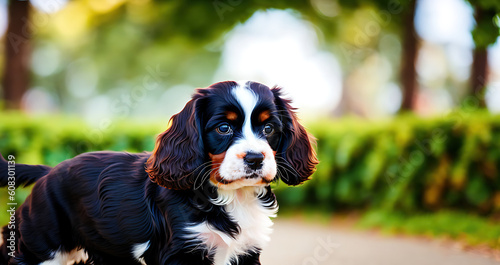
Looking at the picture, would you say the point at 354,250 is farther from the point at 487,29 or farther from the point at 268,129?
the point at 268,129

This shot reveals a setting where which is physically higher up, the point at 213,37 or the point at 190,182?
the point at 213,37

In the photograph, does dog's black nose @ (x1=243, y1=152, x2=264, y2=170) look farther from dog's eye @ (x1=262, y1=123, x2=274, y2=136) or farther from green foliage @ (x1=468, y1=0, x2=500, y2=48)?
green foliage @ (x1=468, y1=0, x2=500, y2=48)

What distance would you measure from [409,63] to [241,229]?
921 centimetres

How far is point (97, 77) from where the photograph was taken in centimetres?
2892

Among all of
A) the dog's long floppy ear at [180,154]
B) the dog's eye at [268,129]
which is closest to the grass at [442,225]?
the dog's eye at [268,129]

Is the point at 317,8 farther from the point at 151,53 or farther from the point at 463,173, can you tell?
the point at 151,53

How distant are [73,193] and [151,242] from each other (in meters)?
0.68

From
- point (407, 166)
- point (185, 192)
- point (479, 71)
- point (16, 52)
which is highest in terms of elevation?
point (479, 71)

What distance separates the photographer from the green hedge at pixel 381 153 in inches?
297

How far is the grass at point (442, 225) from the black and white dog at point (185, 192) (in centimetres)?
477

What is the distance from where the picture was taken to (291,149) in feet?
10.9

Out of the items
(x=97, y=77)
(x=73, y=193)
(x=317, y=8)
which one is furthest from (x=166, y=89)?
(x=73, y=193)

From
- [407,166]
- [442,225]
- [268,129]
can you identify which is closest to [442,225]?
[442,225]

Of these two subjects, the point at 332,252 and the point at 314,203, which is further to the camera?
the point at 314,203
